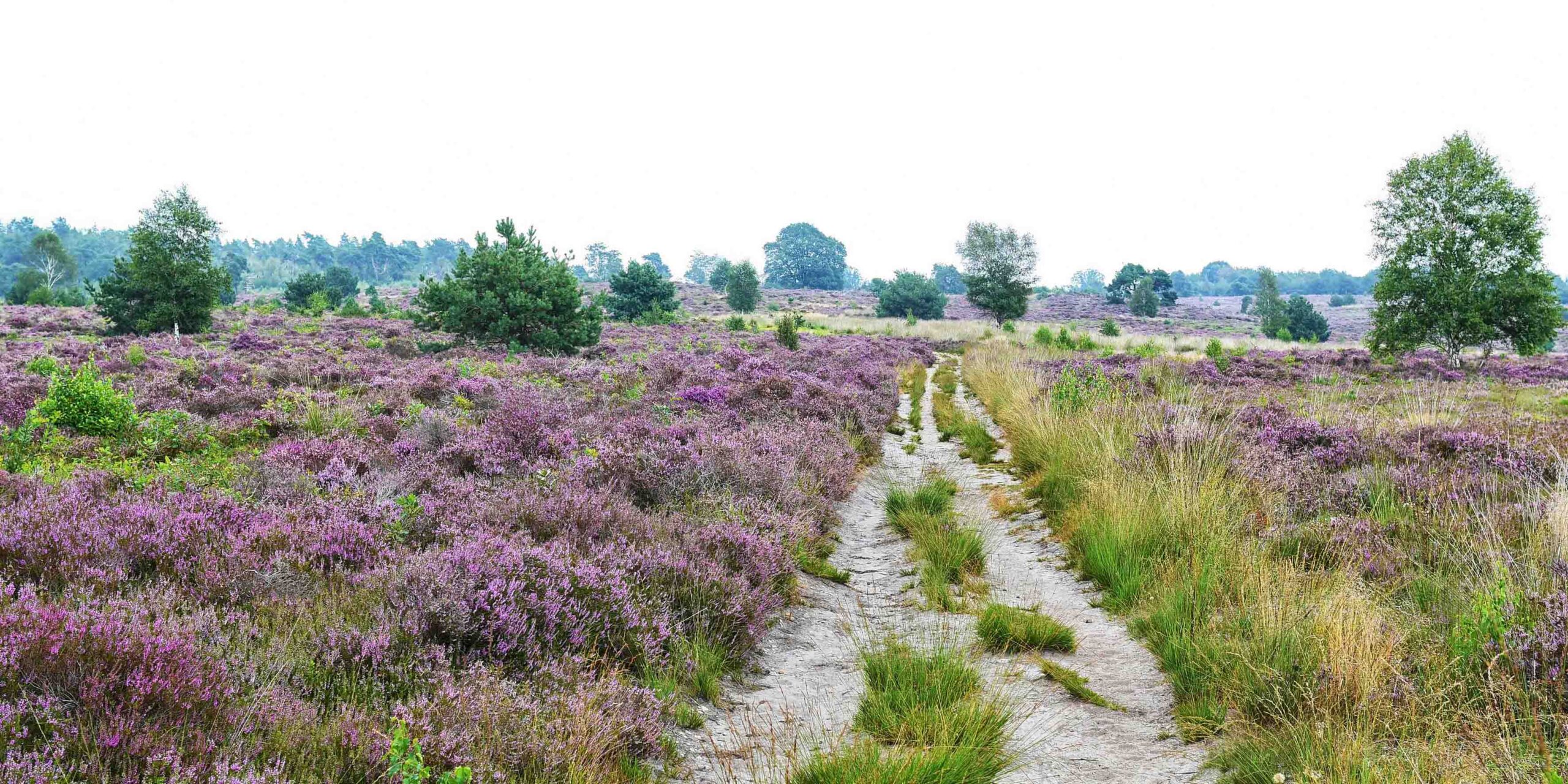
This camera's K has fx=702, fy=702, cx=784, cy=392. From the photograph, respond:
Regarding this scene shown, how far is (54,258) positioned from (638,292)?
76.7 metres

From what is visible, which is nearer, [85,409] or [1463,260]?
[85,409]

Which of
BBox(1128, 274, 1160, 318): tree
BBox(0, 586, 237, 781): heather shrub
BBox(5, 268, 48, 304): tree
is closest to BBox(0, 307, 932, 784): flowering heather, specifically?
BBox(0, 586, 237, 781): heather shrub

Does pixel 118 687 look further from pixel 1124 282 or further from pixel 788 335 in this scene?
pixel 1124 282

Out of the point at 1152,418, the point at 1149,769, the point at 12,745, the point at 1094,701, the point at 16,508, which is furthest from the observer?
the point at 1152,418

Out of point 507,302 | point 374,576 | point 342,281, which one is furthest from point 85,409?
point 342,281

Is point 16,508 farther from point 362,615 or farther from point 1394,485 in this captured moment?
point 1394,485

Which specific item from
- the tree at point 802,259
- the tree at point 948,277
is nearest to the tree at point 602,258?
the tree at point 802,259

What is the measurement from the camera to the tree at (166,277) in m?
27.2

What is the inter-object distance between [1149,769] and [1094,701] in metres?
0.67

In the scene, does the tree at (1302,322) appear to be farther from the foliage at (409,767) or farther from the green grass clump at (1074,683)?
the foliage at (409,767)

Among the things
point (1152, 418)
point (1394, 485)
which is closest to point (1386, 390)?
point (1152, 418)

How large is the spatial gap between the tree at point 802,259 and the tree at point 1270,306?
257 ft

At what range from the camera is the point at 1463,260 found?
25.1 metres

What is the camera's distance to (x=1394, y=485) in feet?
20.5
